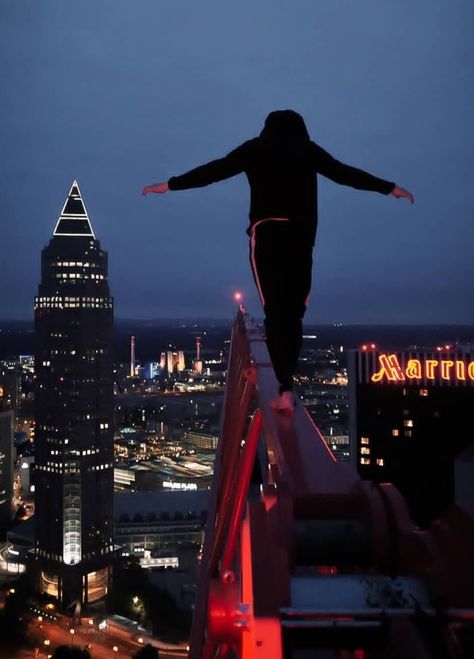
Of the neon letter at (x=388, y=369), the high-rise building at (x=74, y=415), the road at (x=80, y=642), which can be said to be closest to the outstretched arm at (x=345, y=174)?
the neon letter at (x=388, y=369)

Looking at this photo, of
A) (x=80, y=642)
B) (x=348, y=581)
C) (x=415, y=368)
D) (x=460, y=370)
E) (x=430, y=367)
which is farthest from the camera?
(x=80, y=642)

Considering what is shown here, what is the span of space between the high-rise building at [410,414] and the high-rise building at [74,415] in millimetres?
13794

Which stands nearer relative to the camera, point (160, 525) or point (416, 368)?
point (416, 368)

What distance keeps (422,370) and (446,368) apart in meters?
0.64

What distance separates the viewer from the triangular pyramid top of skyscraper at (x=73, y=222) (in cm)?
3244

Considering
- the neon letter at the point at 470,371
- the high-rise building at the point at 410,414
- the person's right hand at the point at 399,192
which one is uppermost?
the person's right hand at the point at 399,192

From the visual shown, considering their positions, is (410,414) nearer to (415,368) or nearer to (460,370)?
(415,368)

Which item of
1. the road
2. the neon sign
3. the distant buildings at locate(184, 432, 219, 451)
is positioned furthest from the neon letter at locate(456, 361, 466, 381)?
the distant buildings at locate(184, 432, 219, 451)

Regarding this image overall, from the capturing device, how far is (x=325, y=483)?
1.24m

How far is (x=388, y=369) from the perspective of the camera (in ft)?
58.0

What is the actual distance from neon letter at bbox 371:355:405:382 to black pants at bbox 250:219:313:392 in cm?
1561

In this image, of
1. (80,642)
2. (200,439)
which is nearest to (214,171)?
(80,642)

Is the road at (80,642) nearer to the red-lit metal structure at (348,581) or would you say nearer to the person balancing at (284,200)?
the person balancing at (284,200)

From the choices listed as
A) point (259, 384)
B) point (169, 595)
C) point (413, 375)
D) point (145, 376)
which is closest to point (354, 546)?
point (259, 384)
